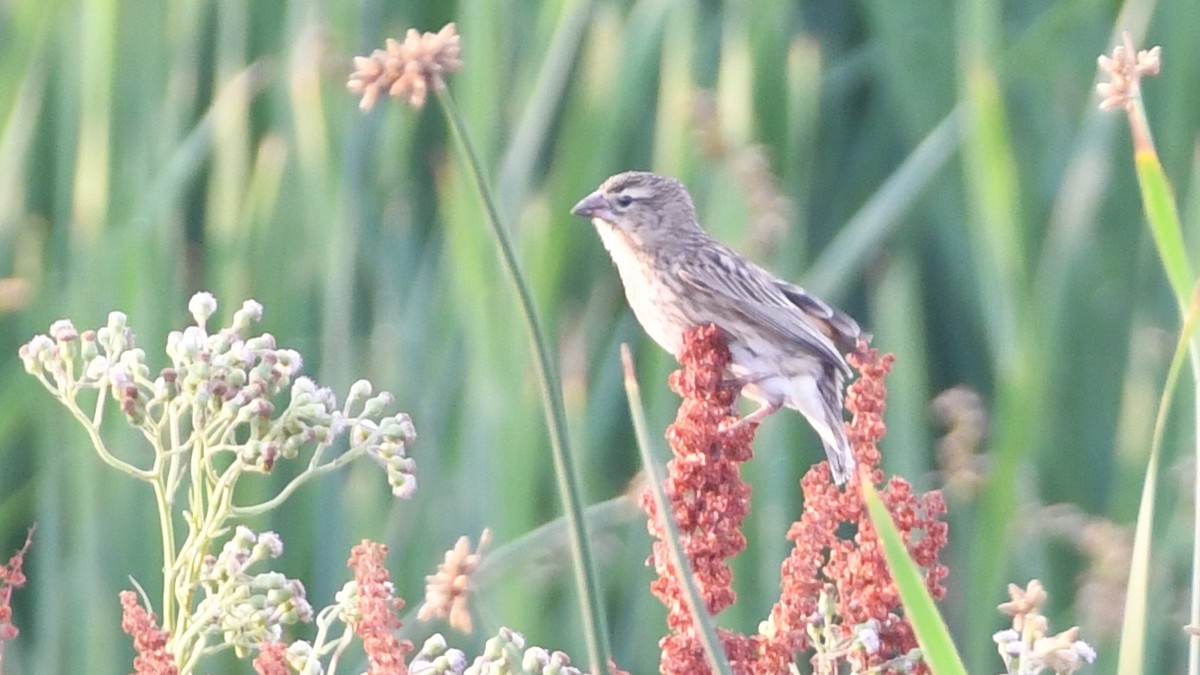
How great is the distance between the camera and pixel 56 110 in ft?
10.3

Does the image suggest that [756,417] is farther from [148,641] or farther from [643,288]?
[643,288]

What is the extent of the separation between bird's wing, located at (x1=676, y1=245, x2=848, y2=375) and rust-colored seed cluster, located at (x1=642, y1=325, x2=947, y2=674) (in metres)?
0.70

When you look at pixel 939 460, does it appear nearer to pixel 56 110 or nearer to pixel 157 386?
pixel 56 110

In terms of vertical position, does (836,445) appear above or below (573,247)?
below

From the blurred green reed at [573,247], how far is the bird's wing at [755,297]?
0.15 meters

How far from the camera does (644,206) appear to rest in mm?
2322

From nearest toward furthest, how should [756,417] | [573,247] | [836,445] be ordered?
[756,417] → [836,445] → [573,247]

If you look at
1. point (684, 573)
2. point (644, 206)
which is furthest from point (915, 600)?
point (644, 206)

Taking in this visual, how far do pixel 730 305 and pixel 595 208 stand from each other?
0.25m

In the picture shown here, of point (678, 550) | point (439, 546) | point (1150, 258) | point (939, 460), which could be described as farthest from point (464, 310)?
point (678, 550)

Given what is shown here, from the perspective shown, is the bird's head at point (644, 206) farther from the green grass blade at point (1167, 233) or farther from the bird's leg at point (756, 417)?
the green grass blade at point (1167, 233)

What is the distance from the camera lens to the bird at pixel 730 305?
1975 mm

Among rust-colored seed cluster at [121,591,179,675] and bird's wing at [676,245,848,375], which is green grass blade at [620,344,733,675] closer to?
rust-colored seed cluster at [121,591,179,675]

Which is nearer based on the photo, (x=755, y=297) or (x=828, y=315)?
(x=828, y=315)
